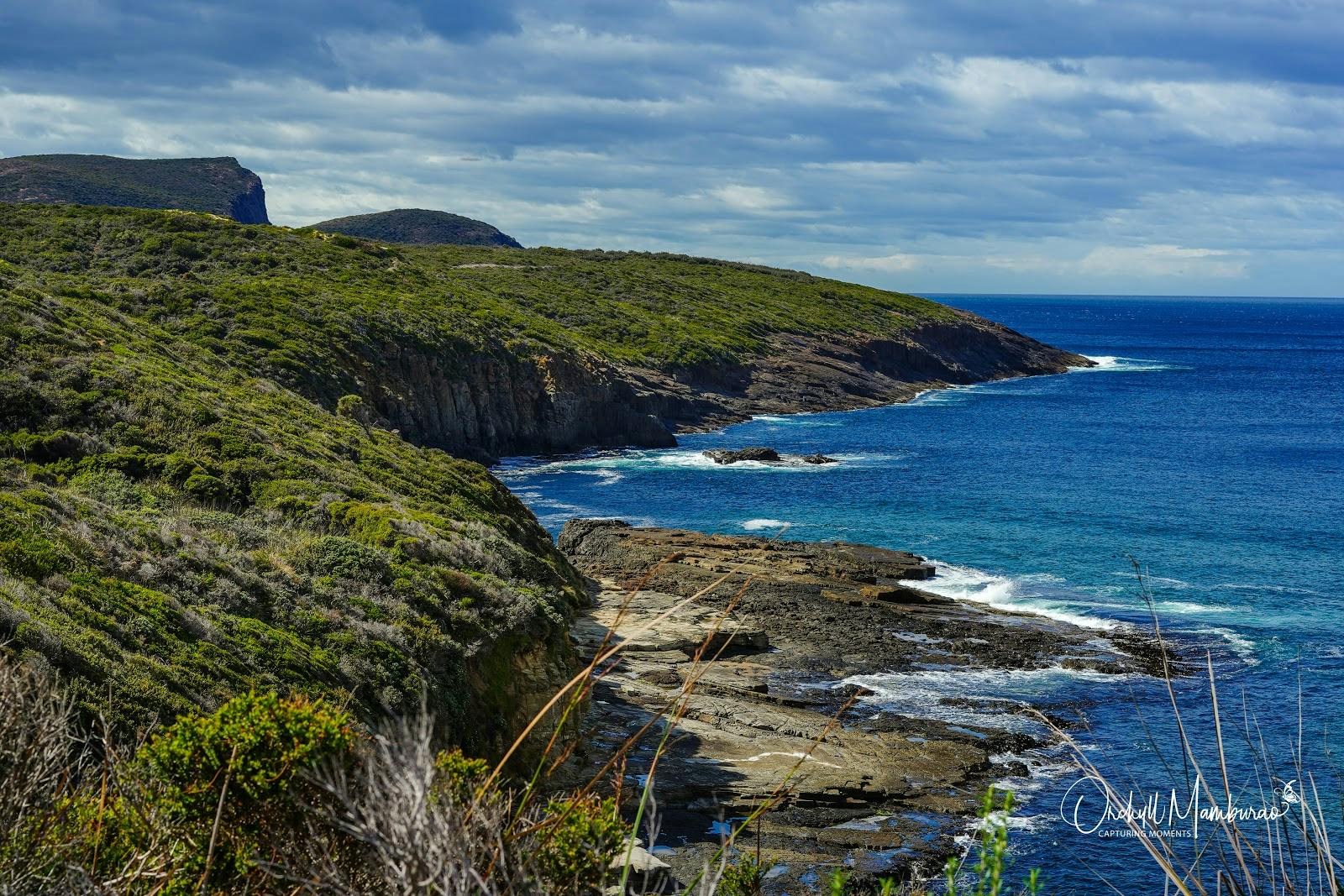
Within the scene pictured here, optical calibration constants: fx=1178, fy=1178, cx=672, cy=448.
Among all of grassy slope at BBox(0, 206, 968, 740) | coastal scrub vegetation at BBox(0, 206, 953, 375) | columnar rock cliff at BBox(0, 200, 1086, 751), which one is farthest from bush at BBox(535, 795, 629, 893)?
coastal scrub vegetation at BBox(0, 206, 953, 375)

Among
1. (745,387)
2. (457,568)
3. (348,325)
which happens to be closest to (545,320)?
(745,387)

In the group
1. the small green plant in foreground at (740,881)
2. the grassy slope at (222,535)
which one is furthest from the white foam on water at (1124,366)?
the small green plant in foreground at (740,881)

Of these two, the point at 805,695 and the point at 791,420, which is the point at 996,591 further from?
the point at 791,420

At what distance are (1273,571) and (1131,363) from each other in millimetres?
114693

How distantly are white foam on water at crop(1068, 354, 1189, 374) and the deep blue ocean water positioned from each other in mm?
31163

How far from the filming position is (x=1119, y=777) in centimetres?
2389

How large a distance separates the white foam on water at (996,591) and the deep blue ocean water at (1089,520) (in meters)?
0.13

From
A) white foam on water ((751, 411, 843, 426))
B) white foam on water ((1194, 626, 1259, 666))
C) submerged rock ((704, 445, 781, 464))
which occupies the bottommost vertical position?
white foam on water ((1194, 626, 1259, 666))

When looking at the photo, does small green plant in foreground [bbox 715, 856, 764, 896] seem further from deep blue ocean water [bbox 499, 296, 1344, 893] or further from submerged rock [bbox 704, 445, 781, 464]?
submerged rock [bbox 704, 445, 781, 464]

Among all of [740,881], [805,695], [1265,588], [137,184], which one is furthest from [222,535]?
[137,184]

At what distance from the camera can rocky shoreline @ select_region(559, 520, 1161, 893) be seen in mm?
21203

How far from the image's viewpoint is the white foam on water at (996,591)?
3812 cm

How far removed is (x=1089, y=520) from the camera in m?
53.4

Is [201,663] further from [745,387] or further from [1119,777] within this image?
[745,387]
